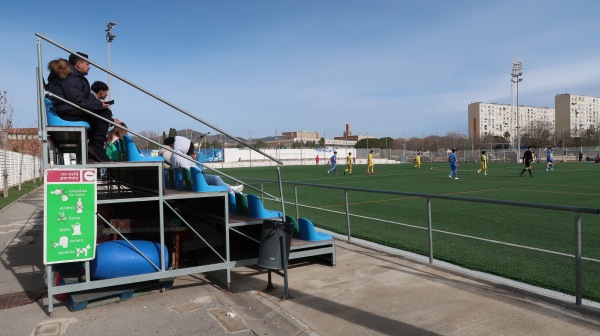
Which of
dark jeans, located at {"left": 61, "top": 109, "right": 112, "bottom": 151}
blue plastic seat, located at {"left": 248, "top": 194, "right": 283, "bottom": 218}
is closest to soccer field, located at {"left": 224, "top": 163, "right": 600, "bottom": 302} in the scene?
blue plastic seat, located at {"left": 248, "top": 194, "right": 283, "bottom": 218}

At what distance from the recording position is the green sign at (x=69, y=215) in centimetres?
480

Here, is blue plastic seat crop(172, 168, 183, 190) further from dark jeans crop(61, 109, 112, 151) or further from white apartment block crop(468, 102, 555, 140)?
white apartment block crop(468, 102, 555, 140)

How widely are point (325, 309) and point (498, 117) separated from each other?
18081 centimetres

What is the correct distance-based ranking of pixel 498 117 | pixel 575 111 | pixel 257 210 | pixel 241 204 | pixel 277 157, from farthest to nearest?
pixel 498 117, pixel 575 111, pixel 277 157, pixel 241 204, pixel 257 210

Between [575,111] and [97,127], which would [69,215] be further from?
[575,111]

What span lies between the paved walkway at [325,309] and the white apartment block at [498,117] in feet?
542

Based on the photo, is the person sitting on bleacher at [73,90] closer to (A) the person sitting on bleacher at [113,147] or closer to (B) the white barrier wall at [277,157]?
(A) the person sitting on bleacher at [113,147]

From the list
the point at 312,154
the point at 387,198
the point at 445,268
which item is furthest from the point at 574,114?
the point at 445,268

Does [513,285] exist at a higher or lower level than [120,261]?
lower

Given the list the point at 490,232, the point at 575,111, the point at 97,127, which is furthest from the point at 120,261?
the point at 575,111

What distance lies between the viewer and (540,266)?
629cm

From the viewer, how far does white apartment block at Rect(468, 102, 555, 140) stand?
161875 millimetres

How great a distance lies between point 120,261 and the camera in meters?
5.25

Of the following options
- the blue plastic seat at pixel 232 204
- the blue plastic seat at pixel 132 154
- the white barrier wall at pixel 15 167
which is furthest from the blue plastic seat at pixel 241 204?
the white barrier wall at pixel 15 167
